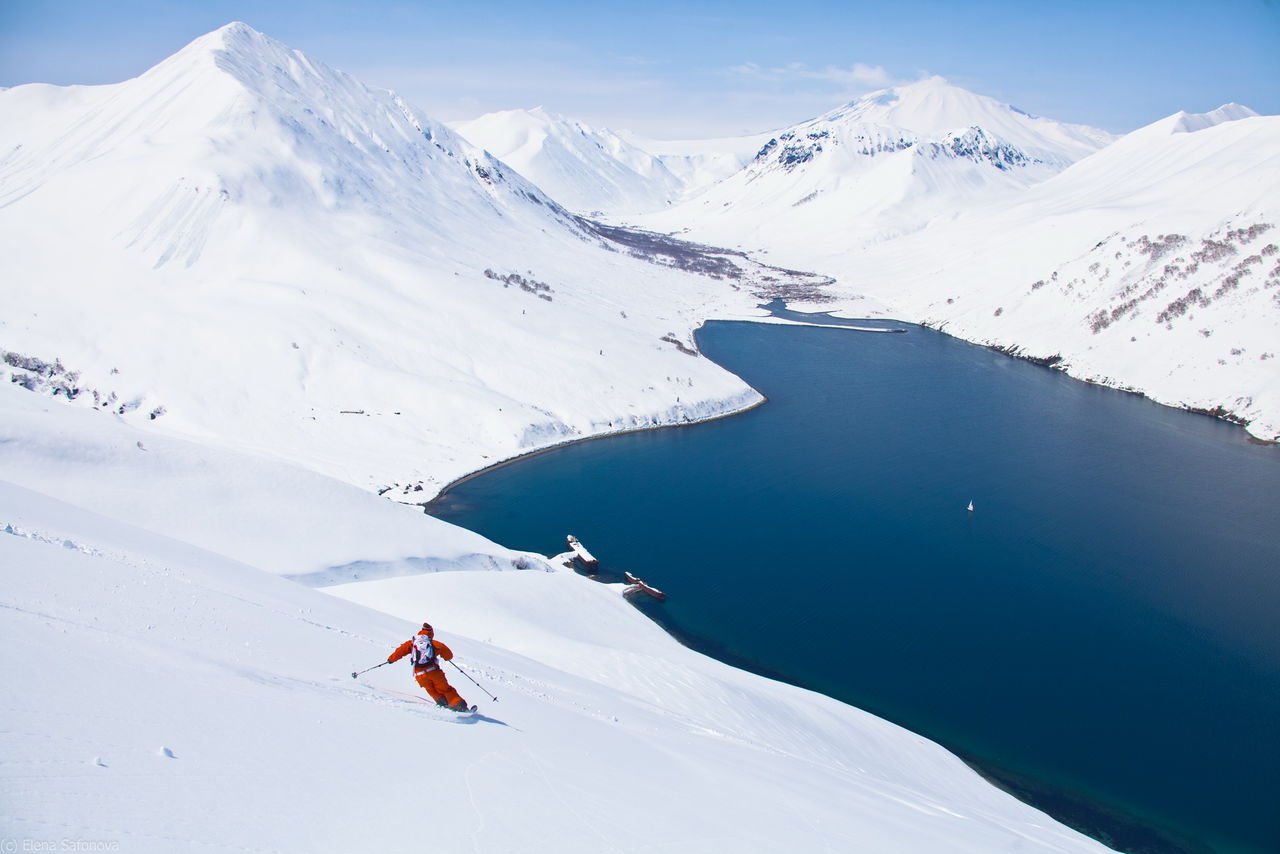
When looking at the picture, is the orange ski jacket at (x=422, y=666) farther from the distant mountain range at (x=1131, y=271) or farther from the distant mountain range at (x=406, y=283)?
the distant mountain range at (x=1131, y=271)

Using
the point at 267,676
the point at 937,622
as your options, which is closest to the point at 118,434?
the point at 267,676

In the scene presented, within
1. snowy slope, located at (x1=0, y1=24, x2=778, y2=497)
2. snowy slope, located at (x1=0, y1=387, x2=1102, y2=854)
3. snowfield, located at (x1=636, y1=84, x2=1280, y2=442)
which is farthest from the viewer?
snowfield, located at (x1=636, y1=84, x2=1280, y2=442)

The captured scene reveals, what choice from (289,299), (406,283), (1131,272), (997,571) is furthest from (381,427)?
(1131,272)

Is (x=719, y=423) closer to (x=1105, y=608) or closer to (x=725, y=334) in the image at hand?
(x=1105, y=608)

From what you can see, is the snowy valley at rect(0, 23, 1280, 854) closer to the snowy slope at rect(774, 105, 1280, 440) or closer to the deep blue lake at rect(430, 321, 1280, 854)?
Result: the snowy slope at rect(774, 105, 1280, 440)

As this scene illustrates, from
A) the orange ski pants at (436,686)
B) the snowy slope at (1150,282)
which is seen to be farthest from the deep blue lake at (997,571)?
the orange ski pants at (436,686)

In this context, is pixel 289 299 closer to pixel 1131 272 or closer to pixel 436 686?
pixel 436 686

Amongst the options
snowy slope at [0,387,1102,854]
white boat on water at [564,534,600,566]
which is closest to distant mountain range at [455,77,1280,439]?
white boat on water at [564,534,600,566]
